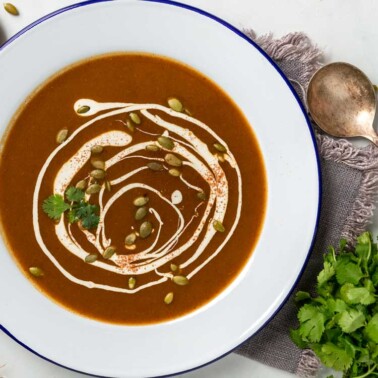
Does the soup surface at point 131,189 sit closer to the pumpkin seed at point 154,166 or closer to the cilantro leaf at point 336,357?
the pumpkin seed at point 154,166

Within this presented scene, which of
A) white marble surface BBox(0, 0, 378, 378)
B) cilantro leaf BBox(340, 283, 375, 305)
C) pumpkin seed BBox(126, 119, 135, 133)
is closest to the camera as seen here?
cilantro leaf BBox(340, 283, 375, 305)


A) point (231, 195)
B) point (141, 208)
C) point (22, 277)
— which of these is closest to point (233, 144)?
point (231, 195)

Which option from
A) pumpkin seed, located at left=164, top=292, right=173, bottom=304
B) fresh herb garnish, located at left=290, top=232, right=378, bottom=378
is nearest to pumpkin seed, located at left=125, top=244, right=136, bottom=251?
pumpkin seed, located at left=164, top=292, right=173, bottom=304

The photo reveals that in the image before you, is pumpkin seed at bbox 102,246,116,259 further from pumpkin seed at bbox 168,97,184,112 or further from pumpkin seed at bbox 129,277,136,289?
pumpkin seed at bbox 168,97,184,112

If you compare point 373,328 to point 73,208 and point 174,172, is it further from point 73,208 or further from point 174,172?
point 73,208

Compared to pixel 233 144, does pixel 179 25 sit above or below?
above

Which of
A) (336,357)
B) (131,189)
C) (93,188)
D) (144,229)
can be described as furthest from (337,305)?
(93,188)

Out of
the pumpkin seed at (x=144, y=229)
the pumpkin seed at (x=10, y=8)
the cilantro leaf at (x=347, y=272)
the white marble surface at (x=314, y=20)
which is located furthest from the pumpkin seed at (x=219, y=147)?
the pumpkin seed at (x=10, y=8)

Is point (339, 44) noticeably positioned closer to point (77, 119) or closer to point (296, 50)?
point (296, 50)
